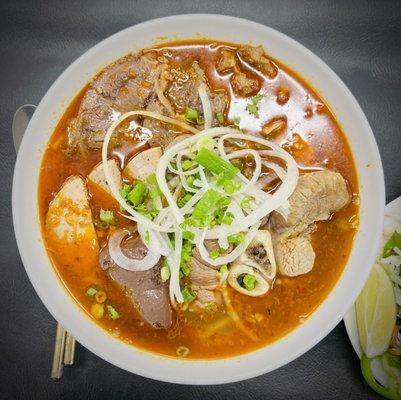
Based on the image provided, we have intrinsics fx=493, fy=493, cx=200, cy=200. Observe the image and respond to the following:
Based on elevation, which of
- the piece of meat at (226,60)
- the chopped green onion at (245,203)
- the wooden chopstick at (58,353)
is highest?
the piece of meat at (226,60)

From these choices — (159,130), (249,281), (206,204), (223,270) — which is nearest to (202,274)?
(223,270)

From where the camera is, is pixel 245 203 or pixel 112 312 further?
pixel 112 312

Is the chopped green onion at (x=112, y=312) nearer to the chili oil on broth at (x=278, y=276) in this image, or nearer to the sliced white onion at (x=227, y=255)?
the chili oil on broth at (x=278, y=276)

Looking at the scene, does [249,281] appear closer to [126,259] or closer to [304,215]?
[304,215]

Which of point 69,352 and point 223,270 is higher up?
point 223,270

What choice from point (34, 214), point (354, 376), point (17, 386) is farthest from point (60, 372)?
point (354, 376)

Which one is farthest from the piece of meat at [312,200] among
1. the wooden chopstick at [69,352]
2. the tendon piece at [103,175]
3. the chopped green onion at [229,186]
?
the wooden chopstick at [69,352]

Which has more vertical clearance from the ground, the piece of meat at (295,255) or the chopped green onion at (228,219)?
the chopped green onion at (228,219)
